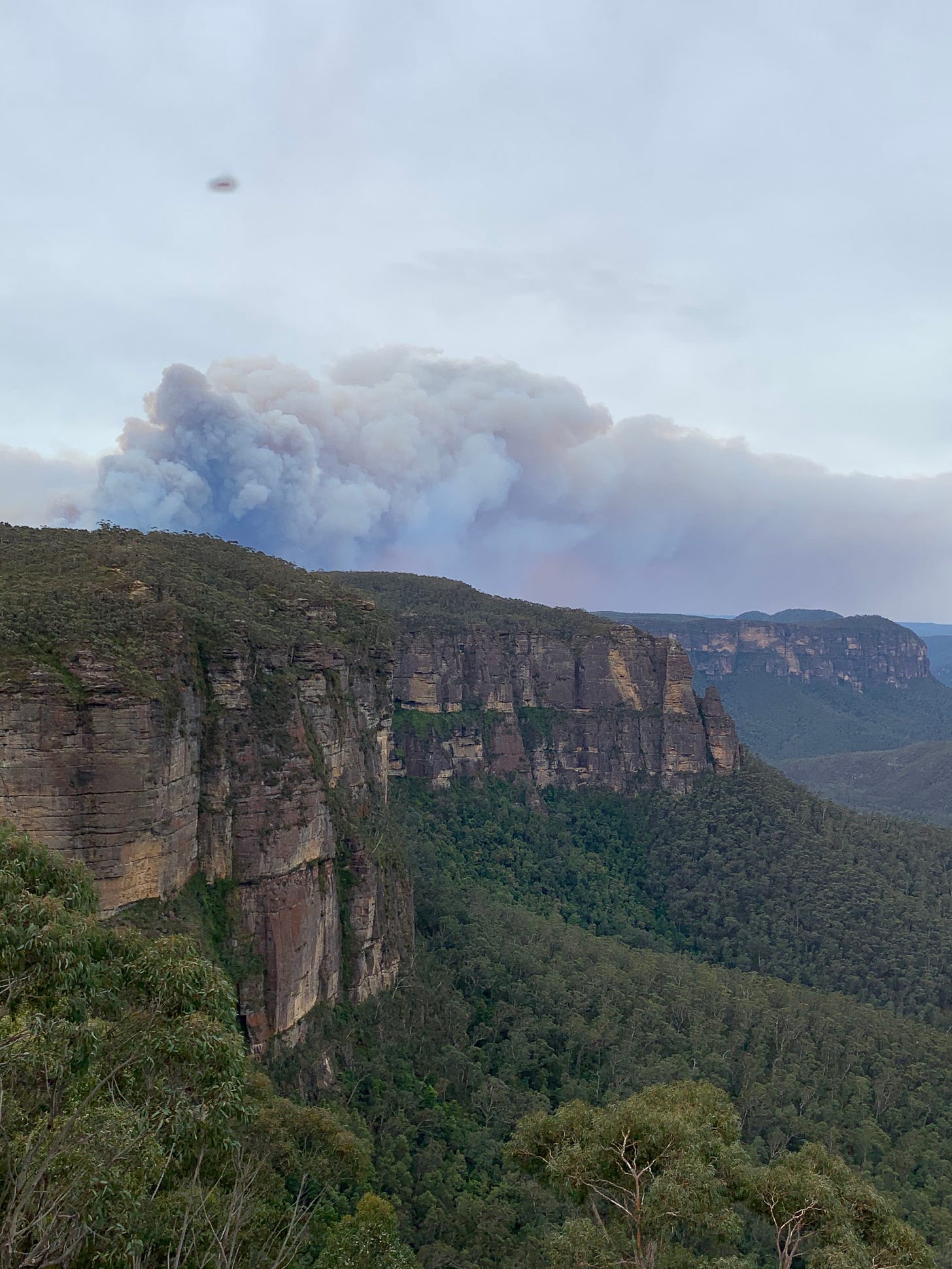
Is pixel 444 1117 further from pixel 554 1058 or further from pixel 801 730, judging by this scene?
pixel 801 730

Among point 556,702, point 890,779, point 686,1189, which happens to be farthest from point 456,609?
point 890,779

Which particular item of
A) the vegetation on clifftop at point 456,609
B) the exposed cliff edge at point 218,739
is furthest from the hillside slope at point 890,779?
the exposed cliff edge at point 218,739

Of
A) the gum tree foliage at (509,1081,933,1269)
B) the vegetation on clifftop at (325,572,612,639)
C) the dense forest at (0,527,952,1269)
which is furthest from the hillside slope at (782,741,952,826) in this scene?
the gum tree foliage at (509,1081,933,1269)

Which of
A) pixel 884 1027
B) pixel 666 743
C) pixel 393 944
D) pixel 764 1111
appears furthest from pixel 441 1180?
pixel 666 743

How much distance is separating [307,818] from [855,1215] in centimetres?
2483

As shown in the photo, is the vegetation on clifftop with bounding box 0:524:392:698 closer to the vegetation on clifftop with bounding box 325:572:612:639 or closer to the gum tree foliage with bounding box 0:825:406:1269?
the gum tree foliage with bounding box 0:825:406:1269

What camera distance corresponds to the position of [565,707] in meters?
88.6

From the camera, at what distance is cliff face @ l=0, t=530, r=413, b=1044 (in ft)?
85.5

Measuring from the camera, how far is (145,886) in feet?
90.8

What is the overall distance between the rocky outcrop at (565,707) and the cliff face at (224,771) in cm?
3435

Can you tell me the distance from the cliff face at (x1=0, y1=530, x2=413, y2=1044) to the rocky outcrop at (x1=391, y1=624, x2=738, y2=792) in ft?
113

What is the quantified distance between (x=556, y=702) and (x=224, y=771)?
59.4 metres

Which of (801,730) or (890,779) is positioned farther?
(801,730)

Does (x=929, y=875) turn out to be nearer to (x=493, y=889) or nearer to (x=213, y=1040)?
(x=493, y=889)
